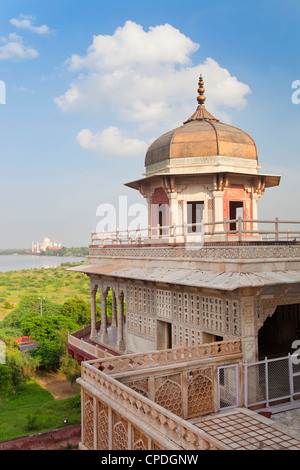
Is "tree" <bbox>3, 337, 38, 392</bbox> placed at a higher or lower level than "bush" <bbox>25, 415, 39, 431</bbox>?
higher

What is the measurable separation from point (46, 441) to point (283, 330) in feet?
48.3

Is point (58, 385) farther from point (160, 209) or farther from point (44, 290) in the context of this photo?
point (44, 290)

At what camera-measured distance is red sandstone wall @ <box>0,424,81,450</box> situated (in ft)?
71.1

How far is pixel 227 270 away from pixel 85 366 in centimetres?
437

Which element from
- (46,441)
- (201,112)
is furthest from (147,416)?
(46,441)

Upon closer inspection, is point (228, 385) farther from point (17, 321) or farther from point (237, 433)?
point (17, 321)

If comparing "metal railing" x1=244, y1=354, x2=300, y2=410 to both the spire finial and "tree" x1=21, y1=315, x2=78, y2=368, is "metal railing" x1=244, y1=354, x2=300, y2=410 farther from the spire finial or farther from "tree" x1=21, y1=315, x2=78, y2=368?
"tree" x1=21, y1=315, x2=78, y2=368

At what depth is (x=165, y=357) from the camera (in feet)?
32.1

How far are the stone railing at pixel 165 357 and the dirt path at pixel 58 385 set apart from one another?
23588 mm

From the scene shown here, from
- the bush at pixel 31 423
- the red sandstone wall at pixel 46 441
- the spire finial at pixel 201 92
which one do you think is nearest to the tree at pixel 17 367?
the bush at pixel 31 423

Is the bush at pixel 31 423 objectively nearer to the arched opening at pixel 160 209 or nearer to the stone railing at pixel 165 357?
the arched opening at pixel 160 209

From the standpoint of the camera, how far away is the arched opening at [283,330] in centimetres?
1552

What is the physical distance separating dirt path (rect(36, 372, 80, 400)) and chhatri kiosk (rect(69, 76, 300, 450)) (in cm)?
1374

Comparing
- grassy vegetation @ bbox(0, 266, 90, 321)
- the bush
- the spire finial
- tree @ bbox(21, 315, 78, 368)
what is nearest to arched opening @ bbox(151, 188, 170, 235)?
the spire finial
